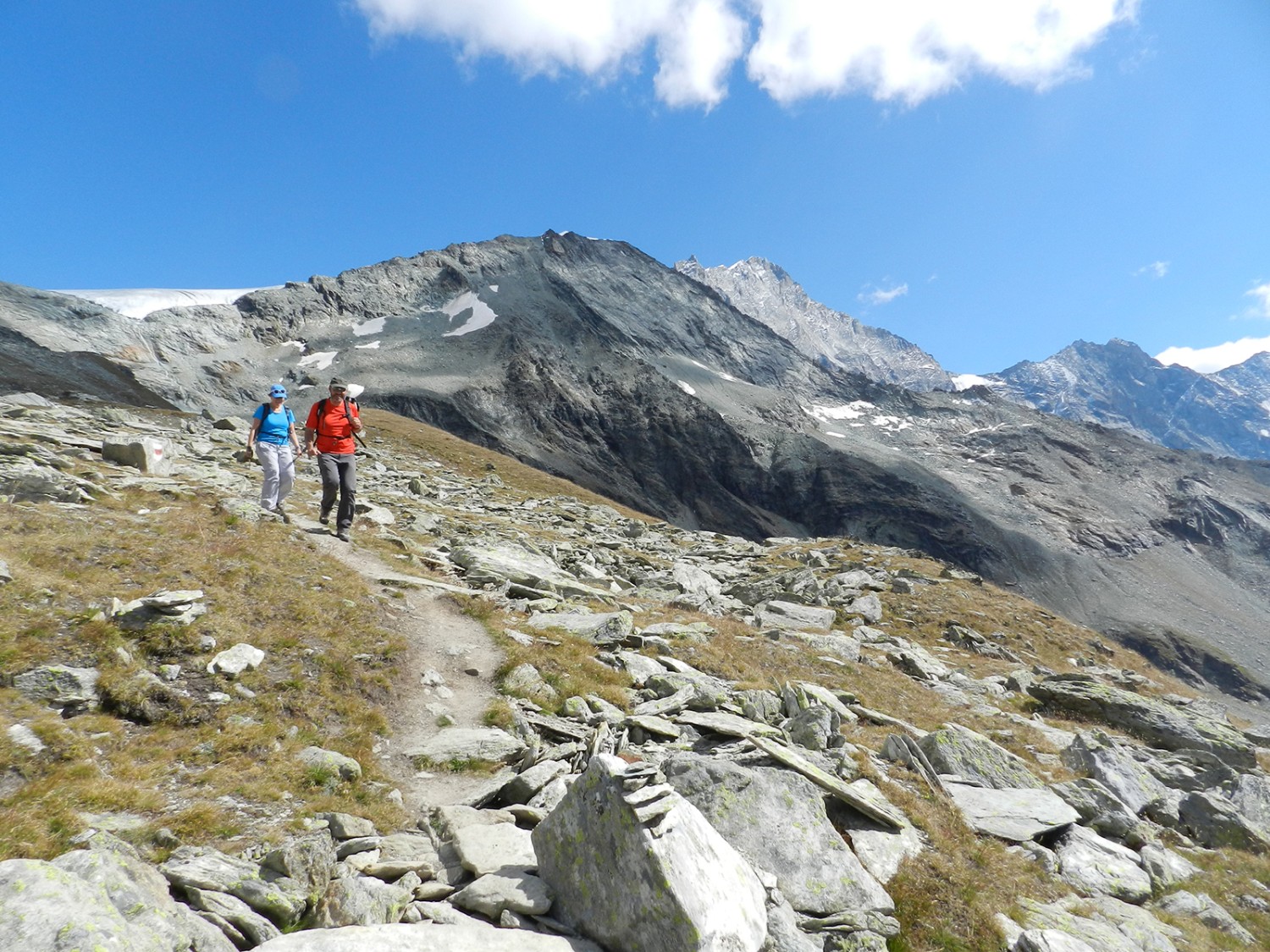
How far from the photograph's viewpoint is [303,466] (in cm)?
3388

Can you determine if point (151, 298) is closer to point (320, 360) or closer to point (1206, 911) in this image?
point (320, 360)

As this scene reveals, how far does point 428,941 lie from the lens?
443cm

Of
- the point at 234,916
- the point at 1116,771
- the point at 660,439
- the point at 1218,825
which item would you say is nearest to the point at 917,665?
the point at 1116,771

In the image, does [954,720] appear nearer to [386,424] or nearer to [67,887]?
[67,887]

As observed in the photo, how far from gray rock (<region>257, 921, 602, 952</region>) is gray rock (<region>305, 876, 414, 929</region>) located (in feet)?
0.93

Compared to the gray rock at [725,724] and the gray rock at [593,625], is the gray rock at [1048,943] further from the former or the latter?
the gray rock at [593,625]

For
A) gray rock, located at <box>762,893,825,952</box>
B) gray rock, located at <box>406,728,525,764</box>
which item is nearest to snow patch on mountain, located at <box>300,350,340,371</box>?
gray rock, located at <box>406,728,525,764</box>

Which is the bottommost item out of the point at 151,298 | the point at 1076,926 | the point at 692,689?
the point at 1076,926

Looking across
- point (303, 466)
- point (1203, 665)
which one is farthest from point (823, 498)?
point (303, 466)

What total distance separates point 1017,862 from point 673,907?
6.16 metres

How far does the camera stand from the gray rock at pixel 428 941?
407 centimetres

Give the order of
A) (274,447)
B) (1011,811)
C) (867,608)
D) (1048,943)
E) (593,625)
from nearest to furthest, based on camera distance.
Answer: (1048,943) < (1011,811) < (593,625) < (274,447) < (867,608)

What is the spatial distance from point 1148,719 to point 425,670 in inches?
845

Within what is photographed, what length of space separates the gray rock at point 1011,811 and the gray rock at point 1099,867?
0.94ft
